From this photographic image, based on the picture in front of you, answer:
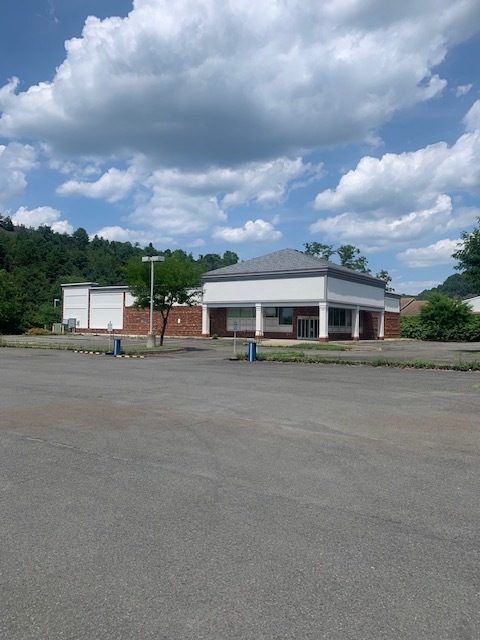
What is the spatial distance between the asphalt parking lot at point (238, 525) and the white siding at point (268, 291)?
37.6 metres

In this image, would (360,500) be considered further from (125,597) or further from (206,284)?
(206,284)

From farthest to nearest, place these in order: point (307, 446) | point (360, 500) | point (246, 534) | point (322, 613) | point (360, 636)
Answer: point (307, 446)
point (360, 500)
point (246, 534)
point (322, 613)
point (360, 636)

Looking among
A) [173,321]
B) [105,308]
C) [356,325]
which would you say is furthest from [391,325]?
[105,308]

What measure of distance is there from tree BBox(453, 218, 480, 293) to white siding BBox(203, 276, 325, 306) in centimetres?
1480

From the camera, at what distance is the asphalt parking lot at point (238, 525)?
11.0 feet

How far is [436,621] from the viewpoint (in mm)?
3301

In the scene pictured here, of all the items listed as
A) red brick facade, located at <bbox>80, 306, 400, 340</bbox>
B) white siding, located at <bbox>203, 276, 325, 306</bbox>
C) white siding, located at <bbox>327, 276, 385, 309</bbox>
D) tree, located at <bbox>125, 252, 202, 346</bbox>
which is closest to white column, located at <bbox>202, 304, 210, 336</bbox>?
red brick facade, located at <bbox>80, 306, 400, 340</bbox>

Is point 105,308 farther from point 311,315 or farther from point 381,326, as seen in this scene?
point 381,326

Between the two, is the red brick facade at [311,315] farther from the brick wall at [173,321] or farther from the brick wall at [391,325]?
the brick wall at [173,321]

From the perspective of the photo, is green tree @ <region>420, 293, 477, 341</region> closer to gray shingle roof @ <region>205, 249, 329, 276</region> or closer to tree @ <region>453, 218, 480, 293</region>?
gray shingle roof @ <region>205, 249, 329, 276</region>

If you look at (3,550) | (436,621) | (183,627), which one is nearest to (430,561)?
(436,621)

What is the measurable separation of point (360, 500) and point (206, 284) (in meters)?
50.1

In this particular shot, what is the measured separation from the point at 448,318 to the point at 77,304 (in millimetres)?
43104

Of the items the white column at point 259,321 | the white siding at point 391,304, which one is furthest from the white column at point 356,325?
the white siding at point 391,304
